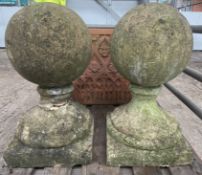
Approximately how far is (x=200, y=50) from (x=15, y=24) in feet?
17.7

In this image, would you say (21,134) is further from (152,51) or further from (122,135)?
(152,51)

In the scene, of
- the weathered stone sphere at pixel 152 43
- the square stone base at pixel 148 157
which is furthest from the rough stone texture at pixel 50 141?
the weathered stone sphere at pixel 152 43

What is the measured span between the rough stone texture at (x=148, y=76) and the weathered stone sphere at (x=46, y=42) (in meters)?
0.23

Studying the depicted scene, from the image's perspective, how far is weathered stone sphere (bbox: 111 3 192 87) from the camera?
126cm

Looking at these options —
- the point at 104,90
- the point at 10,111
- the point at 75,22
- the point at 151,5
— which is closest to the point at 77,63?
the point at 75,22

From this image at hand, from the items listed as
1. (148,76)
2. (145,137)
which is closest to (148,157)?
(145,137)

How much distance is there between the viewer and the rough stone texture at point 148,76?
4.16 feet

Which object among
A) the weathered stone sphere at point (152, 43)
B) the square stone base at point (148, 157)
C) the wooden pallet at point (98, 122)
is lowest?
the wooden pallet at point (98, 122)

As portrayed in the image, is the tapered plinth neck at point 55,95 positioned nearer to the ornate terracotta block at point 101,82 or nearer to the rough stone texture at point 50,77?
the rough stone texture at point 50,77

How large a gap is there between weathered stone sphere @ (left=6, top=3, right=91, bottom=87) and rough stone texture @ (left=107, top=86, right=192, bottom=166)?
1.34 ft

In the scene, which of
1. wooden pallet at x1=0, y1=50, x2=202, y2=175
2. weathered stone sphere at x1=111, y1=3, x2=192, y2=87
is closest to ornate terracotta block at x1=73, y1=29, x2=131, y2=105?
wooden pallet at x1=0, y1=50, x2=202, y2=175

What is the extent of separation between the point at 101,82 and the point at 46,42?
2.70 ft

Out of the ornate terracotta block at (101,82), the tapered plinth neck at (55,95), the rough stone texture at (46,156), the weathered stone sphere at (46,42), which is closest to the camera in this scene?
the weathered stone sphere at (46,42)

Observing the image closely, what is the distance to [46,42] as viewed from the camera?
1249 millimetres
